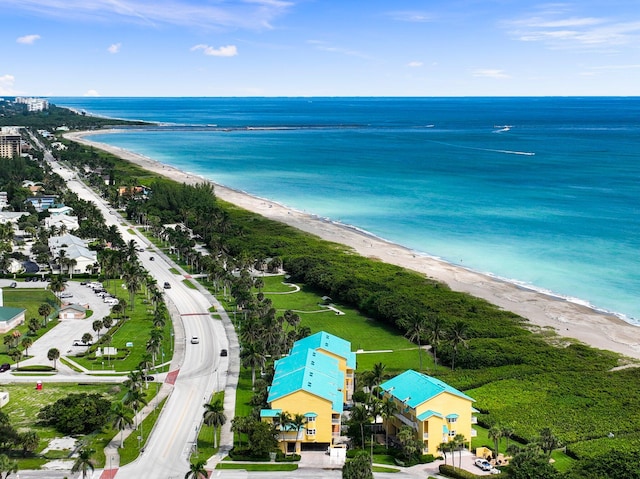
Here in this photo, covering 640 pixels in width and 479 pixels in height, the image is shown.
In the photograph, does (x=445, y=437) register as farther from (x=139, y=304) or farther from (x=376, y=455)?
(x=139, y=304)

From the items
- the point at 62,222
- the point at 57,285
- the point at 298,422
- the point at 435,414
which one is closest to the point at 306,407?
the point at 298,422

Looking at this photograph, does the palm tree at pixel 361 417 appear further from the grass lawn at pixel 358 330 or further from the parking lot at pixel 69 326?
the parking lot at pixel 69 326

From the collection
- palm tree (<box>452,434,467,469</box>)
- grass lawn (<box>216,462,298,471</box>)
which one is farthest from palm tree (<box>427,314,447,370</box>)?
grass lawn (<box>216,462,298,471</box>)

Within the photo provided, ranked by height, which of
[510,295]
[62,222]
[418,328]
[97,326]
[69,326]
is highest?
[62,222]

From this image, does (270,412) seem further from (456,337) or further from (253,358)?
(456,337)

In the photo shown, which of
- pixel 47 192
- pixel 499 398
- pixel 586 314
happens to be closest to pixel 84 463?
pixel 499 398

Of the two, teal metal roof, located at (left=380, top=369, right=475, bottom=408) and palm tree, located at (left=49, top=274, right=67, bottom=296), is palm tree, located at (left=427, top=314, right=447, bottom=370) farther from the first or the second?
palm tree, located at (left=49, top=274, right=67, bottom=296)
